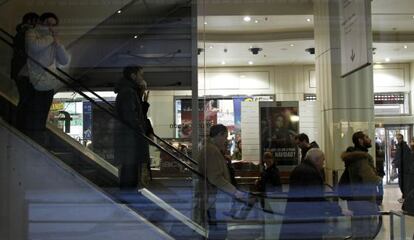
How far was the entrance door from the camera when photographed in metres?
7.61

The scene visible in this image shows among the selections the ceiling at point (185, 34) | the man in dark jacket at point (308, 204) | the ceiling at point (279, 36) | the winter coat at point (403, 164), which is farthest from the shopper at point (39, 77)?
the winter coat at point (403, 164)

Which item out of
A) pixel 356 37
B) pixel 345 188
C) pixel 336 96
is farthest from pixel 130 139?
pixel 336 96

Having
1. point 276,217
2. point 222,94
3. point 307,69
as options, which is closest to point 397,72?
point 307,69

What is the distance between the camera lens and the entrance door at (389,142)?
7609 mm

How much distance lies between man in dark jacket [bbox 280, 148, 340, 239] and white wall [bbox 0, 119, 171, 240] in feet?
4.21

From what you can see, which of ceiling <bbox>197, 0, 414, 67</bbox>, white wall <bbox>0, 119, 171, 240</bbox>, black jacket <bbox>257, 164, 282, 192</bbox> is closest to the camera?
white wall <bbox>0, 119, 171, 240</bbox>

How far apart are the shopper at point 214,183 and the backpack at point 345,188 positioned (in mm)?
1114

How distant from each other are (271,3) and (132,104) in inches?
178

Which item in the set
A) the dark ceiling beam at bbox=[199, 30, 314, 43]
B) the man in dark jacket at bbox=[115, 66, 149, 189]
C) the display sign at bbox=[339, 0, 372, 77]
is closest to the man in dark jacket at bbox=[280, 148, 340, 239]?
the display sign at bbox=[339, 0, 372, 77]

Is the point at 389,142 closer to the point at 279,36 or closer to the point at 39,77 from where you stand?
the point at 279,36

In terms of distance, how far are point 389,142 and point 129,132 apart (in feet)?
17.4

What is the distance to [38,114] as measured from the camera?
4.35 metres

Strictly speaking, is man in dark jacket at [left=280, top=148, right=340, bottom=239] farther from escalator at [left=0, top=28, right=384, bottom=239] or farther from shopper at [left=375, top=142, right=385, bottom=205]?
shopper at [left=375, top=142, right=385, bottom=205]

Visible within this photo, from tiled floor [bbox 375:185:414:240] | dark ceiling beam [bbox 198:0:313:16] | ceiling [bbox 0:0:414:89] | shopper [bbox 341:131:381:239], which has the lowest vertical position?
tiled floor [bbox 375:185:414:240]
